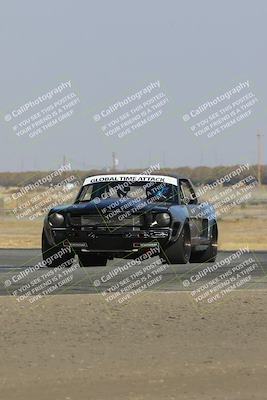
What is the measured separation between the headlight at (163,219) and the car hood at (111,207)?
0.09m

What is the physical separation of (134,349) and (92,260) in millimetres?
9969

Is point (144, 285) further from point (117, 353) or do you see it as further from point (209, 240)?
point (117, 353)

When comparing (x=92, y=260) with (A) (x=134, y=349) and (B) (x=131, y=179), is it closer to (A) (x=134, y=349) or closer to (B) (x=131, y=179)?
(B) (x=131, y=179)

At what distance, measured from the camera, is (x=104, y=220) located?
61.8 ft

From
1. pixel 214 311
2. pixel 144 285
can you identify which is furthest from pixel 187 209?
pixel 214 311

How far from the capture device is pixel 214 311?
1421 cm

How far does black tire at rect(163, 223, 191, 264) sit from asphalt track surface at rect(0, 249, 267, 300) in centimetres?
32

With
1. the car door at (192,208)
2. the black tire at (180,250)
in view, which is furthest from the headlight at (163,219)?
the car door at (192,208)

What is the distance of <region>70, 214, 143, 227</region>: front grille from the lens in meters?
18.9

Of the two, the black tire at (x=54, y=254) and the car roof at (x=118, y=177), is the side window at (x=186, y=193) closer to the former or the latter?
the car roof at (x=118, y=177)

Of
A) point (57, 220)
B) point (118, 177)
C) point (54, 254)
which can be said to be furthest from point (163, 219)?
point (54, 254)

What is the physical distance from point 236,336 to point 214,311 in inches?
77.4
